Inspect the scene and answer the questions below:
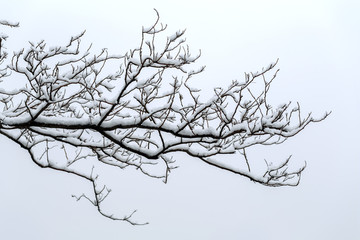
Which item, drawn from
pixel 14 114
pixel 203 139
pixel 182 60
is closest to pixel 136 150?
pixel 203 139

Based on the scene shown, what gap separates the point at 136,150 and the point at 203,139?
713mm

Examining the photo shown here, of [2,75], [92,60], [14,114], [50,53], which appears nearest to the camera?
[50,53]

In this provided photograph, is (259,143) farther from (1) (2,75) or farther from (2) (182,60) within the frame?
(1) (2,75)

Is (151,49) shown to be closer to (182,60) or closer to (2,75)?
(182,60)

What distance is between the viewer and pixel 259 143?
5262mm

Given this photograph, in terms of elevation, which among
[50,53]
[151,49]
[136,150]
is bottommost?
[136,150]

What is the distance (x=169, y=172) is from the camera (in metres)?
5.85

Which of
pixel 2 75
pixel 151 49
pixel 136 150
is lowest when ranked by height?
pixel 136 150

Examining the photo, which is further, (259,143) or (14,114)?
(14,114)

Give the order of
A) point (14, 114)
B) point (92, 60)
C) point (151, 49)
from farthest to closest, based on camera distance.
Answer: point (14, 114) < point (92, 60) < point (151, 49)

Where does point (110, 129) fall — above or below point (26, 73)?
below

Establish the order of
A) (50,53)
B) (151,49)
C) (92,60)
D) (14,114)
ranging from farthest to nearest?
(14,114) < (92,60) < (50,53) < (151,49)

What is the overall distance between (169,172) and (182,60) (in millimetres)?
1791

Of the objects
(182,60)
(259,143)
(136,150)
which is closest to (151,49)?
(182,60)
